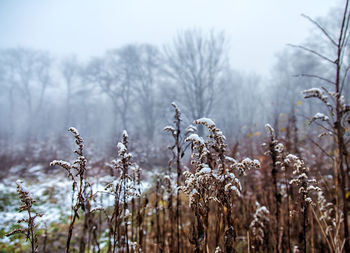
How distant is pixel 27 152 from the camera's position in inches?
682

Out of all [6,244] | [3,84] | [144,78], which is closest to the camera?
[6,244]

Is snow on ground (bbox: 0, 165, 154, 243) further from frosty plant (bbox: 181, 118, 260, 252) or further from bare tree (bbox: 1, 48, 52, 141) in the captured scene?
bare tree (bbox: 1, 48, 52, 141)

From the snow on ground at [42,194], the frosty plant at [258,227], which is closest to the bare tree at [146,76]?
the snow on ground at [42,194]

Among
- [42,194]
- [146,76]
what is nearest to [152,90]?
[146,76]

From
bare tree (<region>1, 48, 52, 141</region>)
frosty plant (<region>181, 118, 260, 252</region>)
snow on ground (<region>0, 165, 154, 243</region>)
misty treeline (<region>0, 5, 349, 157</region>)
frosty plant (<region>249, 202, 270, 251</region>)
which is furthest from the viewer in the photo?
bare tree (<region>1, 48, 52, 141</region>)

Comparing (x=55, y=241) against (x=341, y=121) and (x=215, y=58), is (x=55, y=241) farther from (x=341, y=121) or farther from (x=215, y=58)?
(x=215, y=58)

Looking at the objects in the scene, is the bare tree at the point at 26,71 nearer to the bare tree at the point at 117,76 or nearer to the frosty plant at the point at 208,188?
the bare tree at the point at 117,76

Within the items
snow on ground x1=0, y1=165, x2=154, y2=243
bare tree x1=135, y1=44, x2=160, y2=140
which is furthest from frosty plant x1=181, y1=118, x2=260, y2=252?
bare tree x1=135, y1=44, x2=160, y2=140

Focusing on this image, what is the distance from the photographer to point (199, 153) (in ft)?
4.92

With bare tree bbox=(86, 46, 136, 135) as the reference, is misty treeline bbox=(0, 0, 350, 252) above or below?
below

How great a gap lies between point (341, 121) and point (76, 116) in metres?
50.7

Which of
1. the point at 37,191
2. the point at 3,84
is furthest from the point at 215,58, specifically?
the point at 3,84

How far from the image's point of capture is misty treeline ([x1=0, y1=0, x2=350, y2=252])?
1.41m

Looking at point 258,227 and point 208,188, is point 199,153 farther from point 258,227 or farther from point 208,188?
point 258,227
